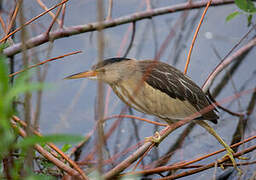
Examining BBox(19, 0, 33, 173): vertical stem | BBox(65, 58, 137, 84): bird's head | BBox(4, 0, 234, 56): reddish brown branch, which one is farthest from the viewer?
BBox(4, 0, 234, 56): reddish brown branch

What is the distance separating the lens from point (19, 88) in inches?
25.5

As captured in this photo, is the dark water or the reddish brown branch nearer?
the dark water

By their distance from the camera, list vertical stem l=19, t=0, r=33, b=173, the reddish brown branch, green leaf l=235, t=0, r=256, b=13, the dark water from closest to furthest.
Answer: vertical stem l=19, t=0, r=33, b=173 < green leaf l=235, t=0, r=256, b=13 < the dark water < the reddish brown branch

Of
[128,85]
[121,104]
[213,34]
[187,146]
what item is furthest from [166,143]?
[213,34]

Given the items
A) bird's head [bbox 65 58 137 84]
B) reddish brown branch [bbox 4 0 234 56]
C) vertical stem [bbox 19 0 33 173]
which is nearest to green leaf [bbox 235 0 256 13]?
reddish brown branch [bbox 4 0 234 56]

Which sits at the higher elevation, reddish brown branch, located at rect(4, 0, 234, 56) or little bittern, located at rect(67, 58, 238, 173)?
reddish brown branch, located at rect(4, 0, 234, 56)

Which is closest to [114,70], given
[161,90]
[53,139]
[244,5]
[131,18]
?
[161,90]

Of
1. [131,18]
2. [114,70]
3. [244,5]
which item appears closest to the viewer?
[114,70]

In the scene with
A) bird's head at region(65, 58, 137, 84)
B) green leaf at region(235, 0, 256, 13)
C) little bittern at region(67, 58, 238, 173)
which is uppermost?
green leaf at region(235, 0, 256, 13)

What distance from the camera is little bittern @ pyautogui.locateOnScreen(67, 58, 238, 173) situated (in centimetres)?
174

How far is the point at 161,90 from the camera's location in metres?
1.76

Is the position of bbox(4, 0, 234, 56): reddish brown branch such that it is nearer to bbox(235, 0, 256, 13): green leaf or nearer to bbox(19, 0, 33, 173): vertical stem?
bbox(235, 0, 256, 13): green leaf

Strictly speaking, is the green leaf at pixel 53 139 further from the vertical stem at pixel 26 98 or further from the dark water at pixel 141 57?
the dark water at pixel 141 57

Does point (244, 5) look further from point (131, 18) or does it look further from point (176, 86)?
point (131, 18)
